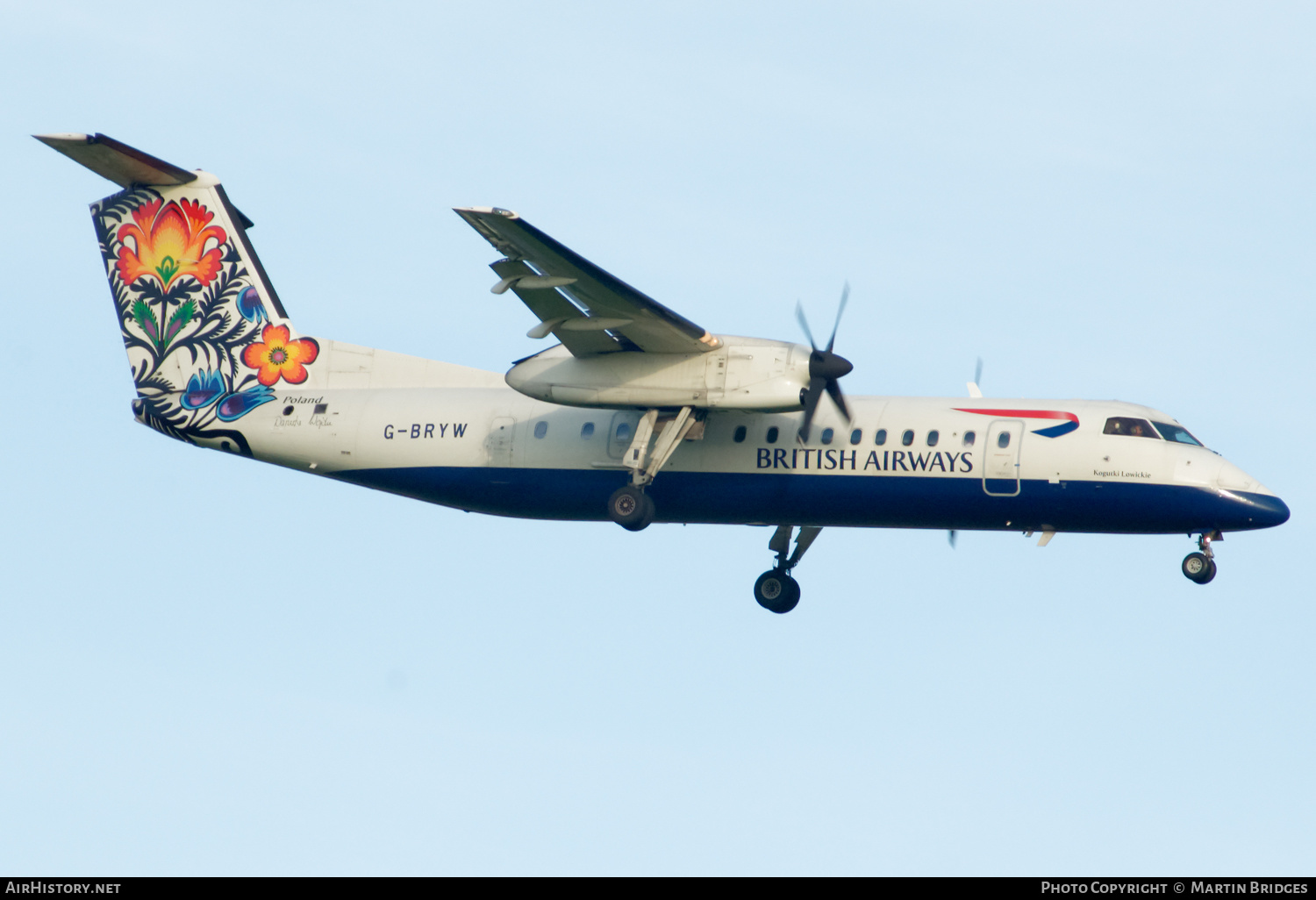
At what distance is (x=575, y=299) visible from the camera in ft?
78.4

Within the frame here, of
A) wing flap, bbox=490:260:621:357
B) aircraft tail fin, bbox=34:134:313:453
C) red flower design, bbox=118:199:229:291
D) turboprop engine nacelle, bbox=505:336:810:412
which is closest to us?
wing flap, bbox=490:260:621:357

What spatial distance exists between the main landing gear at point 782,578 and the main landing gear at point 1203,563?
6.40 metres

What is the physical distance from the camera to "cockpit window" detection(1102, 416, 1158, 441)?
2412 cm

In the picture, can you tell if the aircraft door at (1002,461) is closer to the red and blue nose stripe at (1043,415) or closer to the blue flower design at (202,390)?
the red and blue nose stripe at (1043,415)

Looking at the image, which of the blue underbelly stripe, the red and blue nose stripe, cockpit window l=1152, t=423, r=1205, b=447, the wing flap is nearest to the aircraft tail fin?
the blue underbelly stripe

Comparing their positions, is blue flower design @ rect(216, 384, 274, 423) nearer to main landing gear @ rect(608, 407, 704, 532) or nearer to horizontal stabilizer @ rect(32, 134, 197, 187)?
horizontal stabilizer @ rect(32, 134, 197, 187)

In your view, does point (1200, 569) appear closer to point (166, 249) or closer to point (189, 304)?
point (189, 304)

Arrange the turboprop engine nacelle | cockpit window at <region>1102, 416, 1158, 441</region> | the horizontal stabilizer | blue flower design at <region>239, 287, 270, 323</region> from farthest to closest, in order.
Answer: blue flower design at <region>239, 287, 270, 323</region>
the horizontal stabilizer
cockpit window at <region>1102, 416, 1158, 441</region>
the turboprop engine nacelle

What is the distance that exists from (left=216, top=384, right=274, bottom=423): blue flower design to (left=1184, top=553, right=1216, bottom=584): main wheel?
1517cm

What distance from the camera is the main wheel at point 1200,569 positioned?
23.8 metres

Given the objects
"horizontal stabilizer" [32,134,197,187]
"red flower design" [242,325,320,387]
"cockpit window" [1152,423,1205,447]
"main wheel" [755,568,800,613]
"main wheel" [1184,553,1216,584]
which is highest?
"horizontal stabilizer" [32,134,197,187]

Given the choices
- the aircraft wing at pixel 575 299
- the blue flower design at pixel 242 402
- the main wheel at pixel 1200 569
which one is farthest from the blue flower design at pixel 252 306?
the main wheel at pixel 1200 569

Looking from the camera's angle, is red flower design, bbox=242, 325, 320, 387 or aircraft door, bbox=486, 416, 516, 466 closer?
aircraft door, bbox=486, 416, 516, 466

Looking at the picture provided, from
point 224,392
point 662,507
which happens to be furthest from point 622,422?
point 224,392
